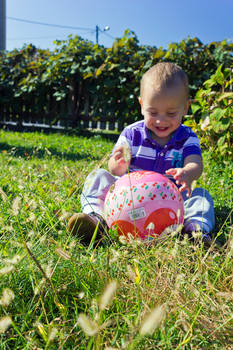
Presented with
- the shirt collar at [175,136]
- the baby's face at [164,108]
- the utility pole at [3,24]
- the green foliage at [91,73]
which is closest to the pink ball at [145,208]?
the baby's face at [164,108]

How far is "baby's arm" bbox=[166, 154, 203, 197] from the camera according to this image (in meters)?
2.05

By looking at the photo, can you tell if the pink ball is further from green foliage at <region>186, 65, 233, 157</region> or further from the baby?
green foliage at <region>186, 65, 233, 157</region>

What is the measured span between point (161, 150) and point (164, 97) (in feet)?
1.56

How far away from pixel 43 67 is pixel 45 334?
9071mm

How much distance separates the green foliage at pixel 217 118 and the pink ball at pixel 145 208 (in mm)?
2071

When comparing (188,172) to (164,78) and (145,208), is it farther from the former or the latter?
(164,78)

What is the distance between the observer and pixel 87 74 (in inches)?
318

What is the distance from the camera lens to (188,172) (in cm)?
221

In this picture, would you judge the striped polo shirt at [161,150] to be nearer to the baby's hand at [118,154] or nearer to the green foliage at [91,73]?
the baby's hand at [118,154]

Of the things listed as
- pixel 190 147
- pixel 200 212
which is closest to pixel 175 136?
pixel 190 147

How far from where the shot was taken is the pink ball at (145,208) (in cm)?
192

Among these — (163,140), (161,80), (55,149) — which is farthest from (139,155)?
(55,149)

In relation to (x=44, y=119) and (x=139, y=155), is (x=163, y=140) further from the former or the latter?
(x=44, y=119)

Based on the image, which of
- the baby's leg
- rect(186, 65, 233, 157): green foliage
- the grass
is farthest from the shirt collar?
rect(186, 65, 233, 157): green foliage
